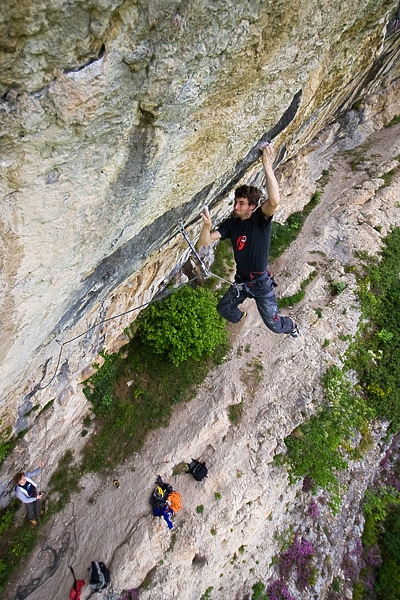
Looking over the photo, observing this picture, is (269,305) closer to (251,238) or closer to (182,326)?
(251,238)

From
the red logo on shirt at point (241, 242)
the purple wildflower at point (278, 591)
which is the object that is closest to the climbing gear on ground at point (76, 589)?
the purple wildflower at point (278, 591)

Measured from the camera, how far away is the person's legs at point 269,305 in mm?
6033

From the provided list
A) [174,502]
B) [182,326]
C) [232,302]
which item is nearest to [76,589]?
[174,502]

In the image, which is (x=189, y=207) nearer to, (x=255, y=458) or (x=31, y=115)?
(x=31, y=115)

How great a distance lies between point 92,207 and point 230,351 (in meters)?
7.60

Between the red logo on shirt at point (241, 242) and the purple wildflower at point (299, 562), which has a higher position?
the red logo on shirt at point (241, 242)

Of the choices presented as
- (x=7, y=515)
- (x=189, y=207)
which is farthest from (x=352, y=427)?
(x=7, y=515)

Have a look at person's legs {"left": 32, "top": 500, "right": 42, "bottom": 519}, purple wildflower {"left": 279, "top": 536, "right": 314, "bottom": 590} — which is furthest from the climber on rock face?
purple wildflower {"left": 279, "top": 536, "right": 314, "bottom": 590}

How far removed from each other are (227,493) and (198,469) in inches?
36.9

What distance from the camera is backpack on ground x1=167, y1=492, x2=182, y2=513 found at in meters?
8.29

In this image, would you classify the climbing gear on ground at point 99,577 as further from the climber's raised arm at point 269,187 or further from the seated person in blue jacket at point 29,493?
the climber's raised arm at point 269,187

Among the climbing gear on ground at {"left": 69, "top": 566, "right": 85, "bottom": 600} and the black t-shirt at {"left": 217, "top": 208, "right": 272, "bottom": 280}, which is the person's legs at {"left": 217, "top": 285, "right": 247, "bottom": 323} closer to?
the black t-shirt at {"left": 217, "top": 208, "right": 272, "bottom": 280}

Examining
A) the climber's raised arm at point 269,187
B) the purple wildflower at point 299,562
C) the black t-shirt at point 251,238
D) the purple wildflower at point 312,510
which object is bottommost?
the purple wildflower at point 299,562

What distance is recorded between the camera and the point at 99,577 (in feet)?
24.5
